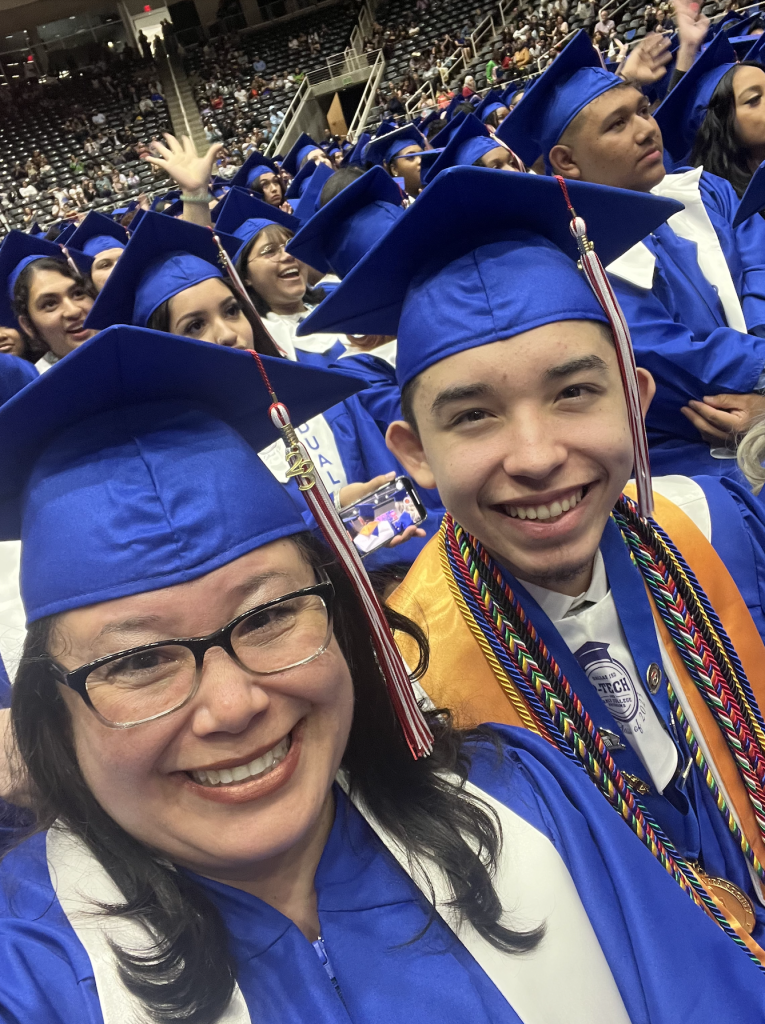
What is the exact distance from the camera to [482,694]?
5.16 ft

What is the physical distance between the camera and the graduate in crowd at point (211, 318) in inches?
104

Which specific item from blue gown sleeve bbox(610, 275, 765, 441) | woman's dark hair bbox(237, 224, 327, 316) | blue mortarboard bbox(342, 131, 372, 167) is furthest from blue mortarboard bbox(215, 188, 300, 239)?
blue mortarboard bbox(342, 131, 372, 167)

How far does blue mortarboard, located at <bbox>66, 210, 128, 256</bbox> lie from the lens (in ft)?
16.3

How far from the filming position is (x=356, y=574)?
1.20 meters

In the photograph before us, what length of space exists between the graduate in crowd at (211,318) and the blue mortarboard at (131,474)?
136 cm

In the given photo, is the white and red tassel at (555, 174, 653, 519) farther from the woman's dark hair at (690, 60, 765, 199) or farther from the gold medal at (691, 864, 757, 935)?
the woman's dark hair at (690, 60, 765, 199)

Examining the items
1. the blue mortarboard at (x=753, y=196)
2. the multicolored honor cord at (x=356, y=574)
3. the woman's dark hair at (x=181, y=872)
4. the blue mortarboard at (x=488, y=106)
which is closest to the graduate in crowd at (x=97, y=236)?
the blue mortarboard at (x=753, y=196)

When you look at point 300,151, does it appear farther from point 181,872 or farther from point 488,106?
point 181,872

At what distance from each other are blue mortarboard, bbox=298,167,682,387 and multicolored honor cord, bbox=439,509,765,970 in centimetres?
46

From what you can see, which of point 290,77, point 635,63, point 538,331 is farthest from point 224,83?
point 538,331

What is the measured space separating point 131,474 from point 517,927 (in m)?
0.84

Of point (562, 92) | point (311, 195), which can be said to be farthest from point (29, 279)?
point (311, 195)

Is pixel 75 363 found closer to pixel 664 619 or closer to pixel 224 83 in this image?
pixel 664 619

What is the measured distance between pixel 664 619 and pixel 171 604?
110 cm
